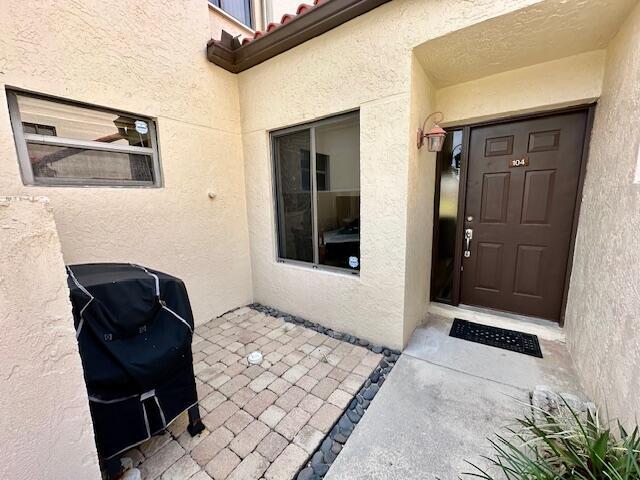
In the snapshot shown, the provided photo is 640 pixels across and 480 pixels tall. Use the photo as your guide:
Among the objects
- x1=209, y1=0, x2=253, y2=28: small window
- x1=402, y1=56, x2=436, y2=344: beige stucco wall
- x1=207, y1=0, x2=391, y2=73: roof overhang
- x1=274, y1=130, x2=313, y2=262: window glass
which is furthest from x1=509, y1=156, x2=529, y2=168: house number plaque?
x1=209, y1=0, x2=253, y2=28: small window

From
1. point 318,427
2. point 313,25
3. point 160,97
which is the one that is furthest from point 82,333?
point 313,25

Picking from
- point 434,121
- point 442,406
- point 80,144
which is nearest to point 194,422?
point 442,406

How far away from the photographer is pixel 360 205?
9.34 ft

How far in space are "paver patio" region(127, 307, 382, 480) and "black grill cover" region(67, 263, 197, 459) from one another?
1.10 feet

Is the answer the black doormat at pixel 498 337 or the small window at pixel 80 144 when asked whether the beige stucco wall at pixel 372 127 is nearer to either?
the black doormat at pixel 498 337

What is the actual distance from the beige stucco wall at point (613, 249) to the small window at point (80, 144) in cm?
418

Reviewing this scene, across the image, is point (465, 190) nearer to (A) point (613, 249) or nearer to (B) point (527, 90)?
(B) point (527, 90)

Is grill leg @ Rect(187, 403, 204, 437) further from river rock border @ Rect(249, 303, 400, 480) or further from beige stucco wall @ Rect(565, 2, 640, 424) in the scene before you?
beige stucco wall @ Rect(565, 2, 640, 424)

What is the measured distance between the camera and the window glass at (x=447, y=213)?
3299 mm

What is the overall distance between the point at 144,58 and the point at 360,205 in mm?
2721

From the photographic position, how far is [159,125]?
2.91 metres

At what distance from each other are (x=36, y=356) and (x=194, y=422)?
1.18 m

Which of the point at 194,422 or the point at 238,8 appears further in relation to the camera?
the point at 238,8

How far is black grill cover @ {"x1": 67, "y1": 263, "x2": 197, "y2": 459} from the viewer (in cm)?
141
